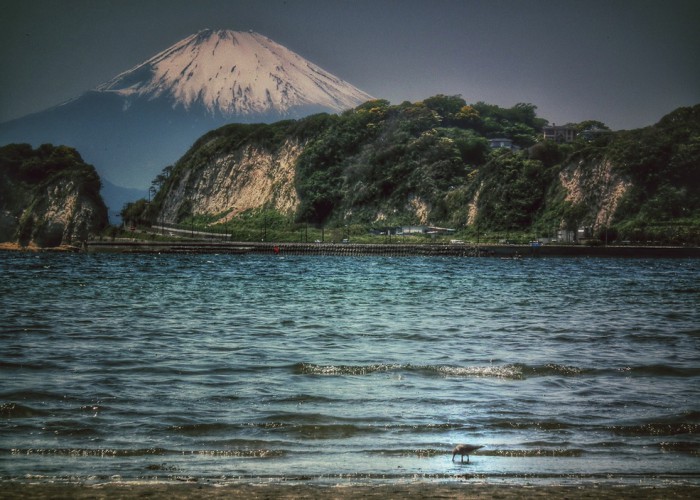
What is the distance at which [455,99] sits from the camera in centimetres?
19562

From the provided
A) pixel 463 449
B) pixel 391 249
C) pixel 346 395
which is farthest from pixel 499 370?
pixel 391 249

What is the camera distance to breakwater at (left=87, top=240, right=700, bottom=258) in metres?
107

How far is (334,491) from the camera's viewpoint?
877cm

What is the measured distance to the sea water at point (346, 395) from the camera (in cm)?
1034

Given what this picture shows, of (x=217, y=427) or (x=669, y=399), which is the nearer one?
(x=217, y=427)

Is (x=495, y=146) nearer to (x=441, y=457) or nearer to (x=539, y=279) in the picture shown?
(x=539, y=279)

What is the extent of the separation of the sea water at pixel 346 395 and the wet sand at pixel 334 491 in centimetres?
46

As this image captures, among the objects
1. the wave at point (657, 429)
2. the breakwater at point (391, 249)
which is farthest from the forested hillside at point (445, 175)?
Result: the wave at point (657, 429)

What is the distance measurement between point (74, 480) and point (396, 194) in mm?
140646

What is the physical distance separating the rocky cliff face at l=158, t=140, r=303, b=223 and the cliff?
19.9 meters

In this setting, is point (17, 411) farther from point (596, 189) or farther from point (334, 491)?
point (596, 189)

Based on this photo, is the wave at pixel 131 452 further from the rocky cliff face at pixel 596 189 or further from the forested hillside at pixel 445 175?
the rocky cliff face at pixel 596 189

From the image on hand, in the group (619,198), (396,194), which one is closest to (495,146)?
(396,194)

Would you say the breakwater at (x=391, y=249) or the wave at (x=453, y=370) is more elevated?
the breakwater at (x=391, y=249)
